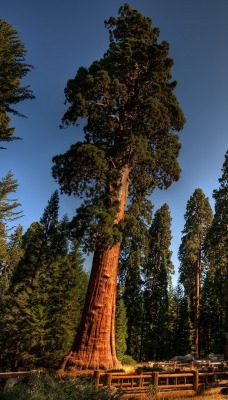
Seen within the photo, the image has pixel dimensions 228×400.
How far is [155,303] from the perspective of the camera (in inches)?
1911

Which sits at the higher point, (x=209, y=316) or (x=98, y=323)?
(x=209, y=316)

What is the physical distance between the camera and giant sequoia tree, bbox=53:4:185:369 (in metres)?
12.4

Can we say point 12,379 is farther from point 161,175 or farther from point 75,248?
point 75,248

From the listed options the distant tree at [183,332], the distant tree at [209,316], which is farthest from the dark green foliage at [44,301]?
the distant tree at [209,316]

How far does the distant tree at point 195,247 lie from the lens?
35.9 meters

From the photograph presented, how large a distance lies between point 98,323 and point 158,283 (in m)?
38.2

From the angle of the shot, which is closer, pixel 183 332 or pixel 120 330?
pixel 120 330

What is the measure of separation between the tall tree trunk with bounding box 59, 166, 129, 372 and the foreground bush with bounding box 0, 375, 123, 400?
2152 mm

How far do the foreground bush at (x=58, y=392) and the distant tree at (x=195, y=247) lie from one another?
28089mm

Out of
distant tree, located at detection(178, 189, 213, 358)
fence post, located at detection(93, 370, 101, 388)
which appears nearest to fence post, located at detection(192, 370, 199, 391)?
fence post, located at detection(93, 370, 101, 388)

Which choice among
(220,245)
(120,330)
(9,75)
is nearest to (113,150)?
(9,75)

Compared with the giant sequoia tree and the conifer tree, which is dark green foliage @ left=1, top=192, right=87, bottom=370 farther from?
the conifer tree

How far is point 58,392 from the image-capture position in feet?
27.2

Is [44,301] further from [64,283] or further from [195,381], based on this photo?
[195,381]
